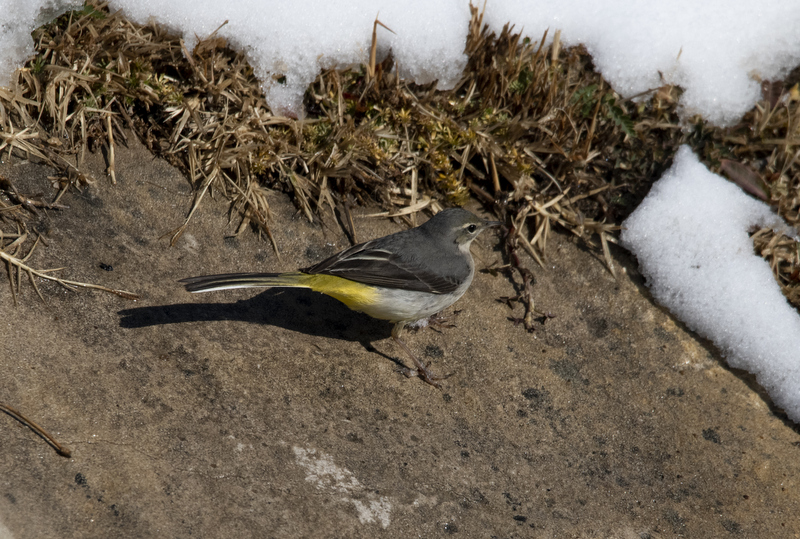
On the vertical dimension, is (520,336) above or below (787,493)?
below

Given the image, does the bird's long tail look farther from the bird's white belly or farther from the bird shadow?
the bird's white belly

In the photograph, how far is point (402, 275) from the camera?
4.95 meters

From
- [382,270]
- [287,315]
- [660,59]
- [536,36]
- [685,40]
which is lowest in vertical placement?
[287,315]

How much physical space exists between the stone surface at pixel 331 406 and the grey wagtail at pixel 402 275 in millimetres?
388

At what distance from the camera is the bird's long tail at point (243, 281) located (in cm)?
431

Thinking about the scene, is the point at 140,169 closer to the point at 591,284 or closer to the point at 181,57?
the point at 181,57

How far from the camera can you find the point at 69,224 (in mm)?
4621

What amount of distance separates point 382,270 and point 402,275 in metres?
0.19

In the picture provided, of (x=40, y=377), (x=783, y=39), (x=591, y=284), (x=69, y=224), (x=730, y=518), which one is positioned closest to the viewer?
(x=40, y=377)

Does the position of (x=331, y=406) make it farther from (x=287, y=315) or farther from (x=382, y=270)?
(x=382, y=270)

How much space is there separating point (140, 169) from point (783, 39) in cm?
662

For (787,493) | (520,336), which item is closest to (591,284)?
(520,336)

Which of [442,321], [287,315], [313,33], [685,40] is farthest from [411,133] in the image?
[685,40]

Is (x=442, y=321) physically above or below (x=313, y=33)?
below
